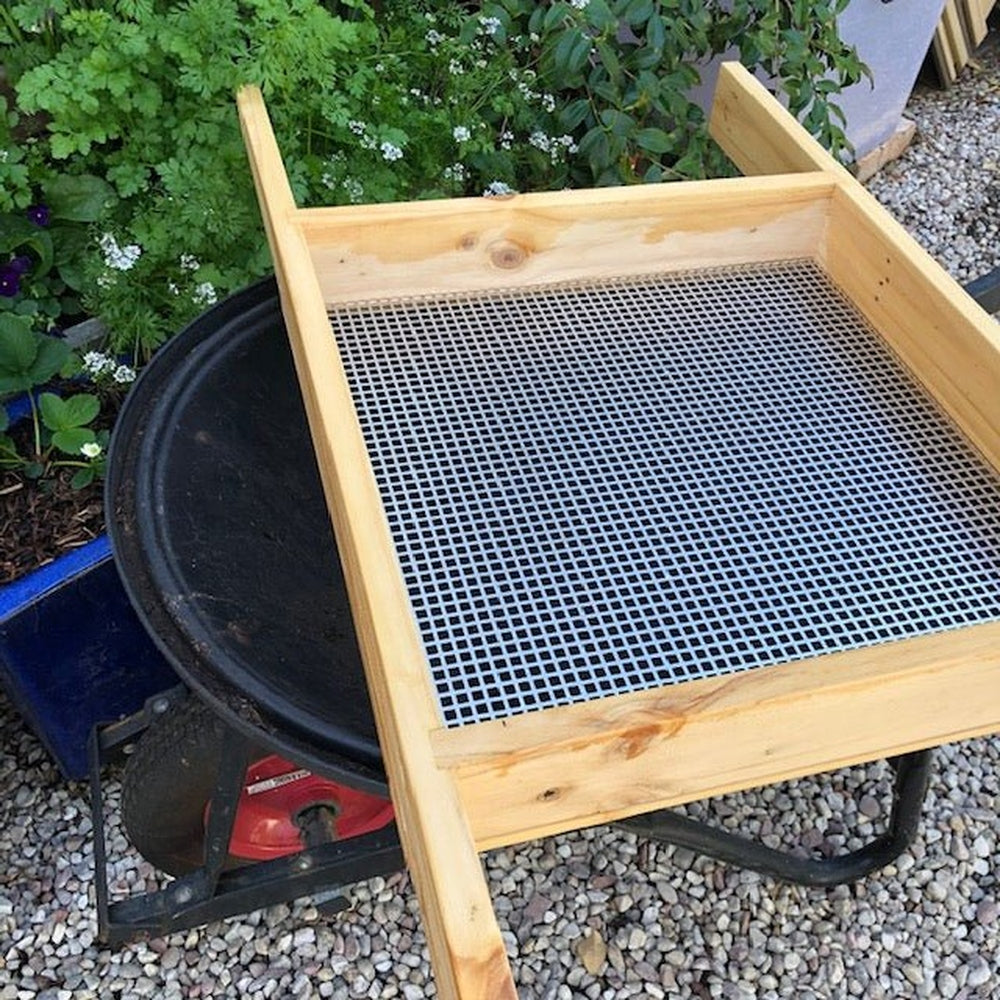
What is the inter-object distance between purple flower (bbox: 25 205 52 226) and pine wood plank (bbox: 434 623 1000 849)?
4.13 ft

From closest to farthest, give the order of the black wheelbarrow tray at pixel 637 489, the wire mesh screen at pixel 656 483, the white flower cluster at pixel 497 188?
the black wheelbarrow tray at pixel 637 489 < the wire mesh screen at pixel 656 483 < the white flower cluster at pixel 497 188

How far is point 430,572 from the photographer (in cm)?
86

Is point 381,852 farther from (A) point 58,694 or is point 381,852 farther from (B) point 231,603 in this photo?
(A) point 58,694

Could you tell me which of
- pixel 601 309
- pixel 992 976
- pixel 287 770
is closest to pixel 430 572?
pixel 601 309

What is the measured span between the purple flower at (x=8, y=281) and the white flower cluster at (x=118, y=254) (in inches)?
5.9

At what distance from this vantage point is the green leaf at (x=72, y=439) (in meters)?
1.49

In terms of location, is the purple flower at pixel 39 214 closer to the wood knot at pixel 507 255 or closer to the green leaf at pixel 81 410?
the green leaf at pixel 81 410

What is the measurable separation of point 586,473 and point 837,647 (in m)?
0.29

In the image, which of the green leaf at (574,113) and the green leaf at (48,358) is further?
the green leaf at (574,113)

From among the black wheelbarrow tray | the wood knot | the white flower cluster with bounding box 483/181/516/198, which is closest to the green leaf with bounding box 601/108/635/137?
the white flower cluster with bounding box 483/181/516/198

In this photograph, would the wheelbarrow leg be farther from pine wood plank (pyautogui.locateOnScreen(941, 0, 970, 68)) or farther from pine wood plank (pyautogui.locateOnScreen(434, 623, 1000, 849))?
pine wood plank (pyautogui.locateOnScreen(941, 0, 970, 68))

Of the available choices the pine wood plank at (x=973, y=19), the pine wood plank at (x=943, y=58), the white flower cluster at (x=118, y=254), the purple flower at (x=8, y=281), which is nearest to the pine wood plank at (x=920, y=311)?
the white flower cluster at (x=118, y=254)

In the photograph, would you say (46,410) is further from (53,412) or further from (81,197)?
(81,197)

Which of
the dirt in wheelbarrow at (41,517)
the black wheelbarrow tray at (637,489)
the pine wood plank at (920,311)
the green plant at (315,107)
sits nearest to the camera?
the black wheelbarrow tray at (637,489)
